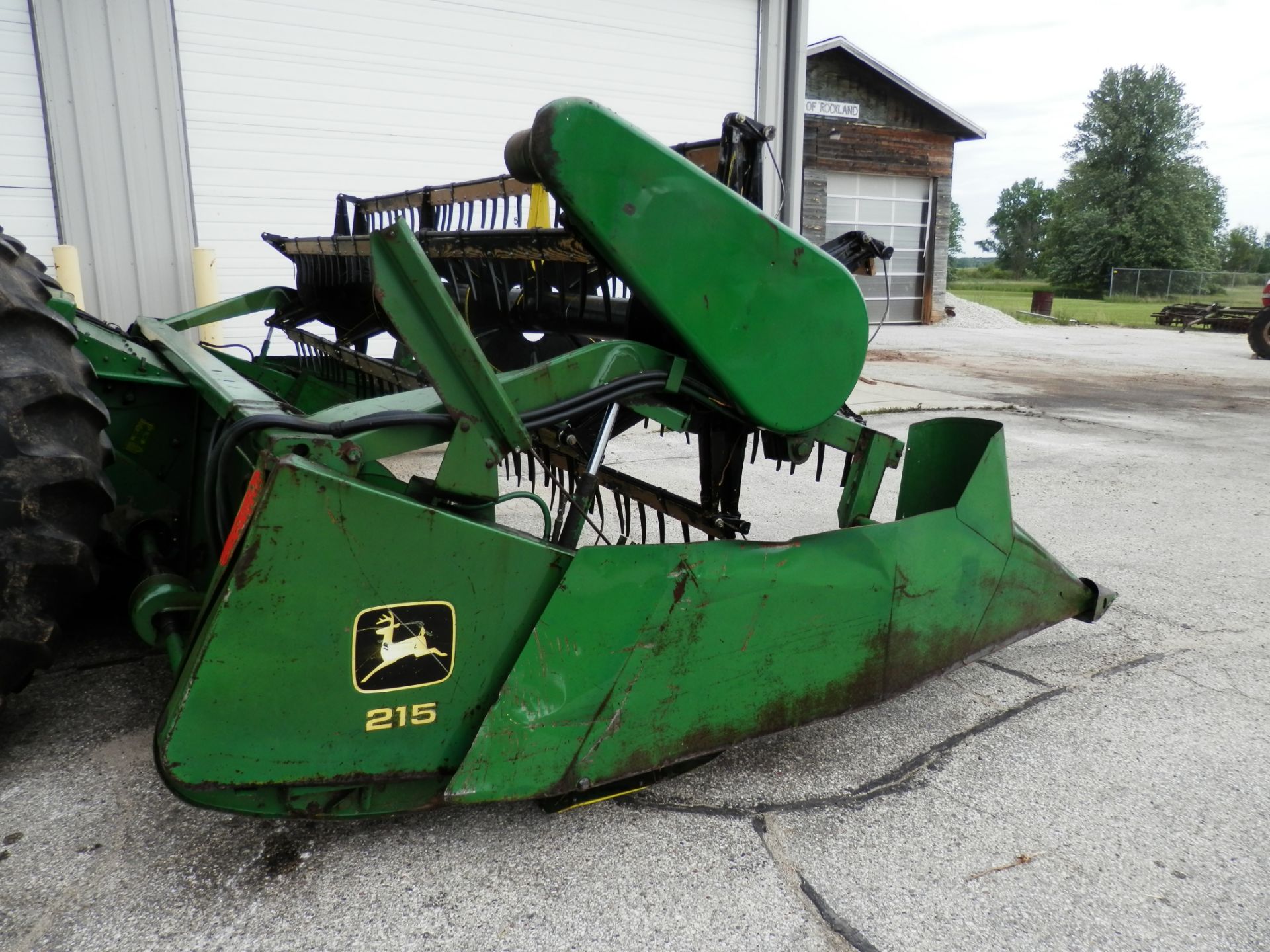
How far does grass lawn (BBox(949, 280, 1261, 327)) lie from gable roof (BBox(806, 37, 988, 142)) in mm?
5247

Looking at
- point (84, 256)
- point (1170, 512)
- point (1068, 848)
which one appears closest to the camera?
point (1068, 848)

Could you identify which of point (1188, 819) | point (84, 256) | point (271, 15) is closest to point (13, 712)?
point (1188, 819)

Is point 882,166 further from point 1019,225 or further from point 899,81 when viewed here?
point 1019,225

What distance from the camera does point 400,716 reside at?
71.0 inches

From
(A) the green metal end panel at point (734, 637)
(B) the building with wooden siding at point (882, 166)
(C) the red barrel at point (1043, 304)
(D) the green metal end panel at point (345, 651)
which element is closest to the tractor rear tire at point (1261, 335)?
(B) the building with wooden siding at point (882, 166)

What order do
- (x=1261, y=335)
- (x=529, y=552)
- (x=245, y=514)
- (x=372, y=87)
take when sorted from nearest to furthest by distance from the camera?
(x=245, y=514) < (x=529, y=552) < (x=372, y=87) < (x=1261, y=335)

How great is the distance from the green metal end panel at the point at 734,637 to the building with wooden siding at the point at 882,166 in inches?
617

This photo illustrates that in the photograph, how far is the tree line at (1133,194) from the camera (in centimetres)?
3653

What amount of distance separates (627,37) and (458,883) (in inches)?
287

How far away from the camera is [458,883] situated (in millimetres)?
1837

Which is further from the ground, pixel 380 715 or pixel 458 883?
pixel 380 715

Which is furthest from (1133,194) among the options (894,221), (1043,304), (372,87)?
(372,87)

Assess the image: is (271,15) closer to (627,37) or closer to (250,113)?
(250,113)

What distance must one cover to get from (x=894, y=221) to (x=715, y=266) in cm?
1839
